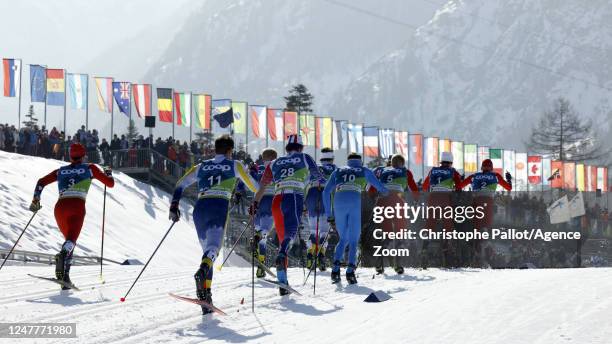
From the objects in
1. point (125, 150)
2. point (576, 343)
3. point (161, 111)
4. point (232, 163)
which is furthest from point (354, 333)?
point (161, 111)

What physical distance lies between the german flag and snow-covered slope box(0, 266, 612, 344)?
96.7 feet

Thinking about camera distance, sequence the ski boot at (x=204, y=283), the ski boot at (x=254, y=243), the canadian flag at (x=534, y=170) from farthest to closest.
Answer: the canadian flag at (x=534, y=170)
the ski boot at (x=254, y=243)
the ski boot at (x=204, y=283)

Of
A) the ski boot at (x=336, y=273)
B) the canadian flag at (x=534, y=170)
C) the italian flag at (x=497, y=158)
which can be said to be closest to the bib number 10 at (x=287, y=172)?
the ski boot at (x=336, y=273)

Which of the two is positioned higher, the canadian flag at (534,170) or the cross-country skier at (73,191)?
the canadian flag at (534,170)

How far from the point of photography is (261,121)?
49.9m

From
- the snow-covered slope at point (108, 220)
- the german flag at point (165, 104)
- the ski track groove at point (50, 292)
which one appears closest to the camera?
the ski track groove at point (50, 292)

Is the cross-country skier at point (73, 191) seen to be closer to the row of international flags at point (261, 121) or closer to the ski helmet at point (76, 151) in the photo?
the ski helmet at point (76, 151)

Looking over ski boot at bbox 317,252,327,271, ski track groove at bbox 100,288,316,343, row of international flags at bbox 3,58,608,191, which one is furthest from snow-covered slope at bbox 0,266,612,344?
row of international flags at bbox 3,58,608,191

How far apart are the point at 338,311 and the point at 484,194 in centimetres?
961

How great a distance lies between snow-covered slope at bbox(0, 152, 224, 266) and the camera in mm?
22561

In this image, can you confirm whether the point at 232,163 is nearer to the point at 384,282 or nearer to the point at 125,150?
the point at 384,282

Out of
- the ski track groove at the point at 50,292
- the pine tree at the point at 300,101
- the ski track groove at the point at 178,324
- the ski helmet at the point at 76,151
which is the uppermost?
the pine tree at the point at 300,101

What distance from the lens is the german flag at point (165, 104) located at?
43531 mm

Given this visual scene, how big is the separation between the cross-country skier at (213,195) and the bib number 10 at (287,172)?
2247 millimetres
